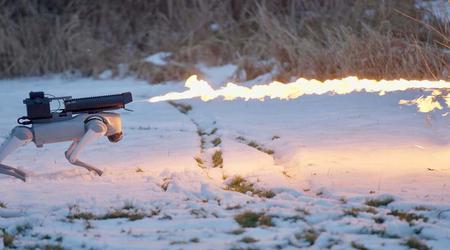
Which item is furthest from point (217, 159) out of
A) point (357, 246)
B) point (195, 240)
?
point (357, 246)

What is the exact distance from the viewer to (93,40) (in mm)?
20266

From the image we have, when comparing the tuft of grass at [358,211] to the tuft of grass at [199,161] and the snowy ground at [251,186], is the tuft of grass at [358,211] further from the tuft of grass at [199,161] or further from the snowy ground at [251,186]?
the tuft of grass at [199,161]

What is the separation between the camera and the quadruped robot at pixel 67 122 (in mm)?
7277

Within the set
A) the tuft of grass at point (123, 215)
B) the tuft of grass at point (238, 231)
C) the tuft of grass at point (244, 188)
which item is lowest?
the tuft of grass at point (238, 231)

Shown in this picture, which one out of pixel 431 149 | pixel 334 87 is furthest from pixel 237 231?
pixel 334 87

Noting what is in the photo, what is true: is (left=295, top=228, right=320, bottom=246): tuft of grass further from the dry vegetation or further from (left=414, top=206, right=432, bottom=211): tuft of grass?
the dry vegetation

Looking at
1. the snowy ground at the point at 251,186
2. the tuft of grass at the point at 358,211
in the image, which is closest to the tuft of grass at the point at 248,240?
the snowy ground at the point at 251,186

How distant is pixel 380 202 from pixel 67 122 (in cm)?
317

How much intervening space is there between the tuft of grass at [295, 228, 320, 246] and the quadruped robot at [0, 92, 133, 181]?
2.62 metres

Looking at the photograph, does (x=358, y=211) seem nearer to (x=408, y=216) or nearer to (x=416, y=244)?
(x=408, y=216)

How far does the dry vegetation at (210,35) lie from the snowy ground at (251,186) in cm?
321

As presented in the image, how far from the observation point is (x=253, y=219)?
19.2 ft

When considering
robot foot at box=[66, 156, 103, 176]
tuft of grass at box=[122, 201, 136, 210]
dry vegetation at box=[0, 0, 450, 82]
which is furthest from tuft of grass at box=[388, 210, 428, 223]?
dry vegetation at box=[0, 0, 450, 82]

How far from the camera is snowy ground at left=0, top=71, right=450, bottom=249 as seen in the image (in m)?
5.45
